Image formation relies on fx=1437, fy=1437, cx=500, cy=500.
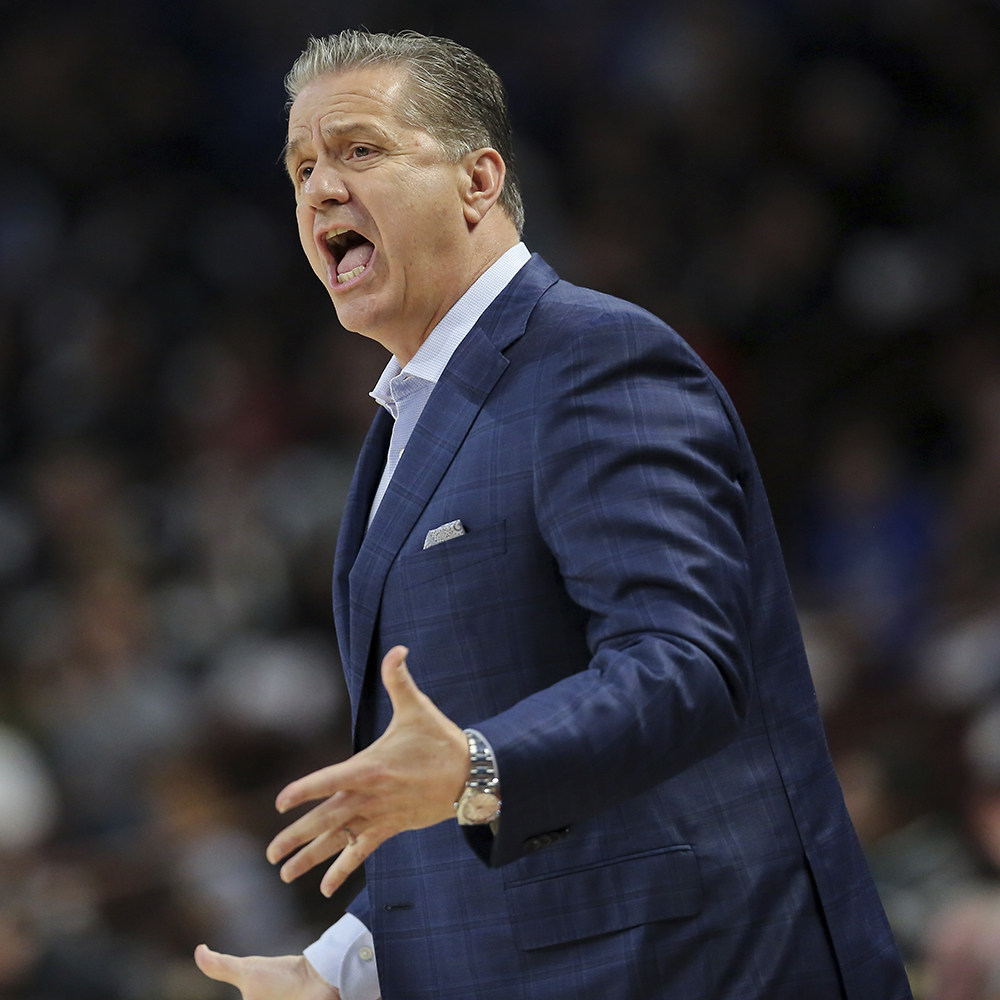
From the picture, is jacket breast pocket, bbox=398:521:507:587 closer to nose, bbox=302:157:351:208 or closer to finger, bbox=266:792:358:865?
finger, bbox=266:792:358:865

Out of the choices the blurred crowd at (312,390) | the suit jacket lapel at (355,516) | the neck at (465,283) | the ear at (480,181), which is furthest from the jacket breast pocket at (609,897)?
the blurred crowd at (312,390)

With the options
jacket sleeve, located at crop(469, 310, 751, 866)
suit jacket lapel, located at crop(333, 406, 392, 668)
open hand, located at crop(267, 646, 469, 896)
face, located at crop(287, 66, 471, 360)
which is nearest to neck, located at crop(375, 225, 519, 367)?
face, located at crop(287, 66, 471, 360)

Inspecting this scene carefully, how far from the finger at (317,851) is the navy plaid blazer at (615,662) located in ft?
0.60

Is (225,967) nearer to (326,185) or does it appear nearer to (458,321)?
(458,321)

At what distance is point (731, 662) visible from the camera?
4.51 ft

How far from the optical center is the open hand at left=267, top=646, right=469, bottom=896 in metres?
1.23

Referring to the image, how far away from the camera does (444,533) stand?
1593mm

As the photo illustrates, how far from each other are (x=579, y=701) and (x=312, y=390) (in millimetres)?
4148

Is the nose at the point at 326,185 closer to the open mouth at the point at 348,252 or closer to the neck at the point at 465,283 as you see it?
the open mouth at the point at 348,252

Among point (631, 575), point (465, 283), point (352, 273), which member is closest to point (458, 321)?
point (465, 283)

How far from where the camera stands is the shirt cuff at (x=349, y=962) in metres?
1.87

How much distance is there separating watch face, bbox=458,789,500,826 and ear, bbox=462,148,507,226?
897 millimetres

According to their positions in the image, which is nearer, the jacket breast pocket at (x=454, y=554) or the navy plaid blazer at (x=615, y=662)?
the navy plaid blazer at (x=615, y=662)

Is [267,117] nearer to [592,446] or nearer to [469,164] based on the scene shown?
[469,164]
